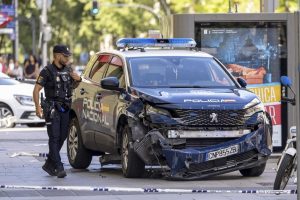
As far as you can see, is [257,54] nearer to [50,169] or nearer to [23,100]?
[50,169]

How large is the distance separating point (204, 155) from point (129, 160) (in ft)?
3.35

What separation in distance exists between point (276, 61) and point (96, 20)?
5580 cm

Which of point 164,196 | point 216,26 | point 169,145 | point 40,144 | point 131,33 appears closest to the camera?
point 164,196

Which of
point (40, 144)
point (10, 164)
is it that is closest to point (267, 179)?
point (10, 164)

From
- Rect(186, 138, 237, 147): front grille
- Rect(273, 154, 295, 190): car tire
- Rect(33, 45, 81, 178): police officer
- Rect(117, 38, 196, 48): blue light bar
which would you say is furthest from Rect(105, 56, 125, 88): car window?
Rect(273, 154, 295, 190): car tire

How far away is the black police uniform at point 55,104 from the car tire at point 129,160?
2.81 feet

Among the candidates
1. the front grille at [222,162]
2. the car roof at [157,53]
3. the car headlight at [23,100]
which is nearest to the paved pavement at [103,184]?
the front grille at [222,162]

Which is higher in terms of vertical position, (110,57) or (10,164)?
(110,57)

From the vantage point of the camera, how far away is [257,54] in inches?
679

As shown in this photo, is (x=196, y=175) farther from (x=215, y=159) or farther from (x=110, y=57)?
(x=110, y=57)

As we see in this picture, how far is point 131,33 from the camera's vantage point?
2781 inches

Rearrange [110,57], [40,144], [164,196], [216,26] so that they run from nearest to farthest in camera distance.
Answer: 1. [164,196]
2. [110,57]
3. [216,26]
4. [40,144]

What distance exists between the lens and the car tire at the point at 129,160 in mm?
13703

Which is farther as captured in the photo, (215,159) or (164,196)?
(215,159)
